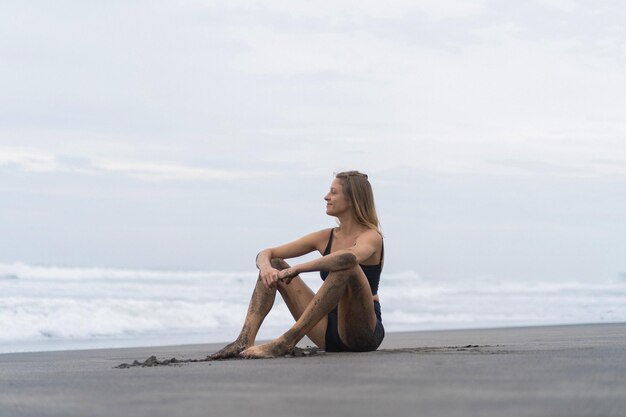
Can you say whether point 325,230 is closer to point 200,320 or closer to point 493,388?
point 493,388

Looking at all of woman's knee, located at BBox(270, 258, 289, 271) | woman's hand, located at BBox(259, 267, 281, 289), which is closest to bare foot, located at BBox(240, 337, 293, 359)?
woman's hand, located at BBox(259, 267, 281, 289)

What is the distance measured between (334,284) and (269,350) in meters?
0.57

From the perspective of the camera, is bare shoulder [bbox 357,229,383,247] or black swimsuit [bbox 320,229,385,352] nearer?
bare shoulder [bbox 357,229,383,247]

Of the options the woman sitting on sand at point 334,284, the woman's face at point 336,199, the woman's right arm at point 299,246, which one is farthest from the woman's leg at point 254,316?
the woman's face at point 336,199

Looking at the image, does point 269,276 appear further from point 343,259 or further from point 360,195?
point 360,195

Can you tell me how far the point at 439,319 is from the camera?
54.1 feet

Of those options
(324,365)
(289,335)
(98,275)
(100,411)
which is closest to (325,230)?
(289,335)

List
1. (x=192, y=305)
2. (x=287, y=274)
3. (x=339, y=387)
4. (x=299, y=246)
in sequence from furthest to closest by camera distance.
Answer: (x=192, y=305) → (x=299, y=246) → (x=287, y=274) → (x=339, y=387)

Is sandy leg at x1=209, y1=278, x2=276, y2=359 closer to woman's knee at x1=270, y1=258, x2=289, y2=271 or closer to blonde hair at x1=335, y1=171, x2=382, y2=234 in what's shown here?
woman's knee at x1=270, y1=258, x2=289, y2=271

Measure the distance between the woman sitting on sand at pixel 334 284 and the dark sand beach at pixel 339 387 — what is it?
0.31 meters

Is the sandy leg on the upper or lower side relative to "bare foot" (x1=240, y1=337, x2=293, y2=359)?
upper

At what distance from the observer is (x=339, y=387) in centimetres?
403

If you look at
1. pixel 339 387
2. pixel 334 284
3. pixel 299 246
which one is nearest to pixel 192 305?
pixel 299 246

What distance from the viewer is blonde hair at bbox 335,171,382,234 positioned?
6.38 m
